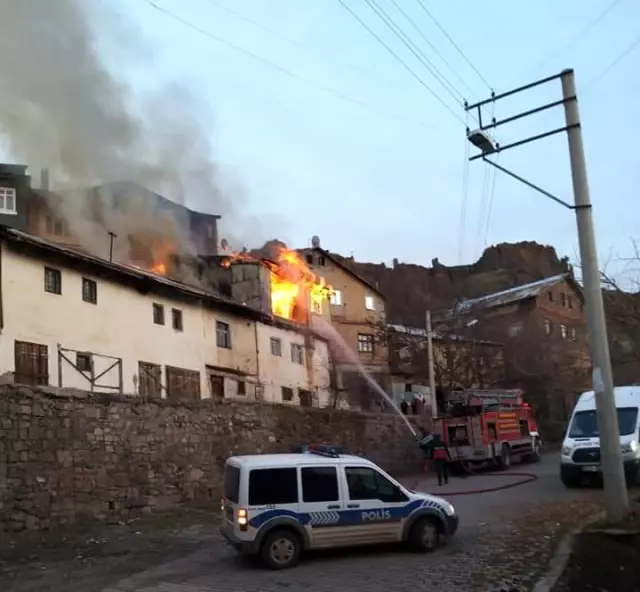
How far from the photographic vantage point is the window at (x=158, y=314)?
1261 inches

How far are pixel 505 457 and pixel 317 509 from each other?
21.0 metres

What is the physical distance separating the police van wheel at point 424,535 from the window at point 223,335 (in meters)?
24.6

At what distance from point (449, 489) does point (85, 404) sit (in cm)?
1194

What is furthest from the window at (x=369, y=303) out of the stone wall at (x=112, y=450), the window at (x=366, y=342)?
the stone wall at (x=112, y=450)

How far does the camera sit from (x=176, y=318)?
33.4 meters

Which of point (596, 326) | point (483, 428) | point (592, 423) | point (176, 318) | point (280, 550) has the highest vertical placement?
point (176, 318)

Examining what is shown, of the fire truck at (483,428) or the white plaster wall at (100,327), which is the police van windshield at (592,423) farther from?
the white plaster wall at (100,327)


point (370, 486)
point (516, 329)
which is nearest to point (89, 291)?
point (370, 486)

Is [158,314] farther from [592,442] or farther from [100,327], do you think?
[592,442]

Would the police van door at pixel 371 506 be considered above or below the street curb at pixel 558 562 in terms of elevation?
above

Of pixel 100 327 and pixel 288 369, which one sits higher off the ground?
pixel 100 327

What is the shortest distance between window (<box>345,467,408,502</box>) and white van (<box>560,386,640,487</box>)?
912 centimetres

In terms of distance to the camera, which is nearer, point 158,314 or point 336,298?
point 158,314

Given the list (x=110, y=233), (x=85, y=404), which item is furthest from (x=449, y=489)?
(x=110, y=233)
